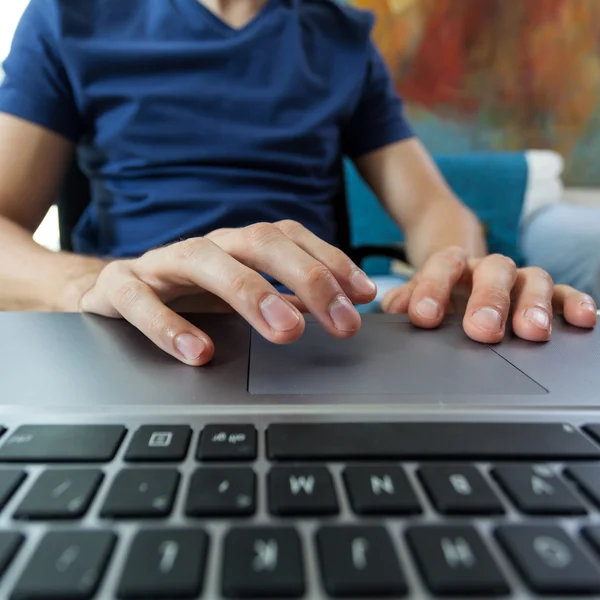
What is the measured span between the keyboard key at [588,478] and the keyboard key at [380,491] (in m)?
0.06

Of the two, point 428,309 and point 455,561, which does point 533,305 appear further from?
point 455,561

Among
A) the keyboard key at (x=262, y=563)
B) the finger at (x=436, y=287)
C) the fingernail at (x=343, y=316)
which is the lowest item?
the finger at (x=436, y=287)

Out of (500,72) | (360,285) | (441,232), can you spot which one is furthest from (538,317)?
(500,72)

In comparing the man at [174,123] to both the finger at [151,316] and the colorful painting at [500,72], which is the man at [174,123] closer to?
the finger at [151,316]

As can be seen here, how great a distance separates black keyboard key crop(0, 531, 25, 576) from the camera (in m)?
0.15

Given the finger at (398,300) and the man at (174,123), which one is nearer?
the finger at (398,300)

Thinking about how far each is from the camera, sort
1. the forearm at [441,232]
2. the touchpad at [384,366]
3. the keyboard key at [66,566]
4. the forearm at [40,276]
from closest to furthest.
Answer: the keyboard key at [66,566]
the touchpad at [384,366]
the forearm at [40,276]
the forearm at [441,232]

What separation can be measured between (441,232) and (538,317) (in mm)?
460

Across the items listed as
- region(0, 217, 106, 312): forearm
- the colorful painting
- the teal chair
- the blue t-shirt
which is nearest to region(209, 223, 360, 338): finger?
region(0, 217, 106, 312): forearm

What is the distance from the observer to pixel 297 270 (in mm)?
341

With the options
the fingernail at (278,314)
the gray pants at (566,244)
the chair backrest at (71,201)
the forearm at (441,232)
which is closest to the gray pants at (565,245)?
the gray pants at (566,244)

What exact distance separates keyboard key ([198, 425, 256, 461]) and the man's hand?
204mm

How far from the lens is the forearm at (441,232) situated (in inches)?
31.3

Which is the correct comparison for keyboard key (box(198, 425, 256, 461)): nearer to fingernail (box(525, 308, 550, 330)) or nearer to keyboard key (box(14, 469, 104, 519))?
keyboard key (box(14, 469, 104, 519))
